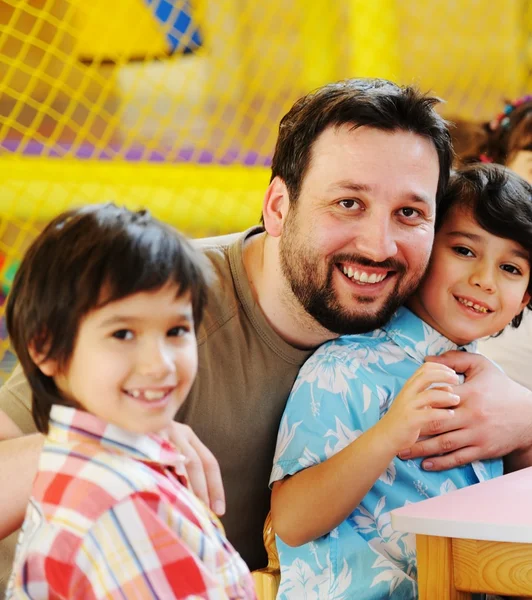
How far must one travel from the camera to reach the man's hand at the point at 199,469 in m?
1.05

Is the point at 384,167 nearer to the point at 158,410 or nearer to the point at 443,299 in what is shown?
the point at 443,299

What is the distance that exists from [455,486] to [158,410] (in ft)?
2.25

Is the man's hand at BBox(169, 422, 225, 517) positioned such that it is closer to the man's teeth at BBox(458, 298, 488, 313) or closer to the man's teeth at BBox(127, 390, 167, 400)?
the man's teeth at BBox(127, 390, 167, 400)

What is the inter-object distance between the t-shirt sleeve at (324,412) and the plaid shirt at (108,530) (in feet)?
1.49

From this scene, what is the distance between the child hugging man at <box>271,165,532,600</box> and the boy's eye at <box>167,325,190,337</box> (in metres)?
0.39

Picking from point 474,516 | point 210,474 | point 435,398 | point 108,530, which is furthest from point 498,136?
point 108,530

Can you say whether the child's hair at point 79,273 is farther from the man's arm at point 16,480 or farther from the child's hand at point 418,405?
the child's hand at point 418,405

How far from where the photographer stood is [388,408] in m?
1.44

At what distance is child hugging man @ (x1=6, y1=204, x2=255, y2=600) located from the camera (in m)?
0.85

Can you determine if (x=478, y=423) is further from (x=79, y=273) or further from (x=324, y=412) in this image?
(x=79, y=273)

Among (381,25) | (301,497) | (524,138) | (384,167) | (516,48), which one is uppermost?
(516,48)

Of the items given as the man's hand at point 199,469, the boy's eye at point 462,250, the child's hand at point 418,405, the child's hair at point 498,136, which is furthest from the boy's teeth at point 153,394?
the child's hair at point 498,136

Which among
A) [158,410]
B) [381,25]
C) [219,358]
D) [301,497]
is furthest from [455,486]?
[381,25]

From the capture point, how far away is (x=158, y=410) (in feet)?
2.97
